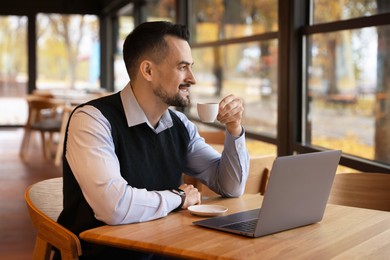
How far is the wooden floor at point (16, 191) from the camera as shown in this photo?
4.43 m

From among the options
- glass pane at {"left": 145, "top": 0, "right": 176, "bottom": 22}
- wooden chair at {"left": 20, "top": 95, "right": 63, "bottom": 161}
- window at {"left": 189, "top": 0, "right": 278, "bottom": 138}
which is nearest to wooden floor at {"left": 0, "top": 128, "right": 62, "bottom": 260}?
wooden chair at {"left": 20, "top": 95, "right": 63, "bottom": 161}

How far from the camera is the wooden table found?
5.30ft

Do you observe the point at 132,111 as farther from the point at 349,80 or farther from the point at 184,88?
the point at 349,80

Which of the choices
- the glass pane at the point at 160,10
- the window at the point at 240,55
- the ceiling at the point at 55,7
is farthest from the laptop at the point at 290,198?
the ceiling at the point at 55,7

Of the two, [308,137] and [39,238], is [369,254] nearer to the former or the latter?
[39,238]

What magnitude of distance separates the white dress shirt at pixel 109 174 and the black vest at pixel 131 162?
33mm

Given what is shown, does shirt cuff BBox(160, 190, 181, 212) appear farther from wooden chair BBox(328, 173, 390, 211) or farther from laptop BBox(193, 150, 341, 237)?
wooden chair BBox(328, 173, 390, 211)

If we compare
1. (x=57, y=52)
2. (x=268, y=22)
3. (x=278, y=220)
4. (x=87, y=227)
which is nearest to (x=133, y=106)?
(x=87, y=227)

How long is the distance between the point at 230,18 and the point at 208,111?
15.8 feet

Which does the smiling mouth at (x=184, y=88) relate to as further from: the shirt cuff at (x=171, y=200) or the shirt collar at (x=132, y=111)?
the shirt cuff at (x=171, y=200)

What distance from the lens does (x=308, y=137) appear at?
4426 mm

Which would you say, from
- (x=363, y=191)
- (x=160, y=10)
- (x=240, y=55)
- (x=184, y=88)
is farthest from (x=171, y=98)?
(x=160, y=10)

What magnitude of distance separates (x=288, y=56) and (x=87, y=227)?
266 cm

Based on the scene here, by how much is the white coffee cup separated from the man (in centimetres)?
4
